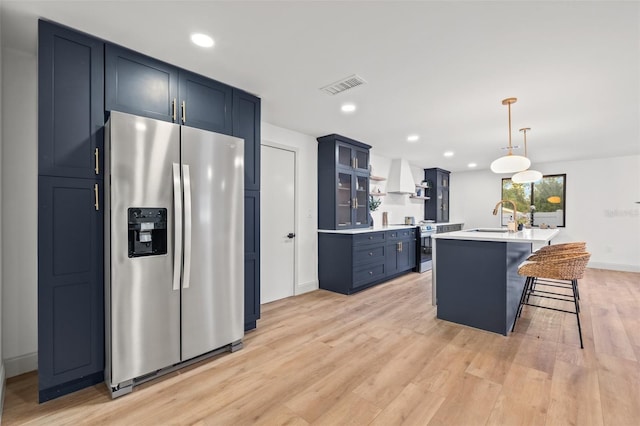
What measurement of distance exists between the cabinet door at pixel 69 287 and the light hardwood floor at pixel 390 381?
7.3 inches

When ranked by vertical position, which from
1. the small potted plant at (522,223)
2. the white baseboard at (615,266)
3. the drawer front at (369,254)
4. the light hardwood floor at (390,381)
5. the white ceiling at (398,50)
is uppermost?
the white ceiling at (398,50)

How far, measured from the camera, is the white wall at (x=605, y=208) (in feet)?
19.7

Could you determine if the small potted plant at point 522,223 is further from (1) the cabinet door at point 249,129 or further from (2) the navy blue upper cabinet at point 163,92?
(2) the navy blue upper cabinet at point 163,92

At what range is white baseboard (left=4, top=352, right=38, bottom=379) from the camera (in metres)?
2.17

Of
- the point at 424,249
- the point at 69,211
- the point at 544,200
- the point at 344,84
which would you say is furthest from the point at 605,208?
the point at 69,211

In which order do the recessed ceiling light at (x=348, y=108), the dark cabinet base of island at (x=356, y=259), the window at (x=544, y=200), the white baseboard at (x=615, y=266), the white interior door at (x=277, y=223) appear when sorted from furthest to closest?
the window at (x=544, y=200) < the white baseboard at (x=615, y=266) < the dark cabinet base of island at (x=356, y=259) < the white interior door at (x=277, y=223) < the recessed ceiling light at (x=348, y=108)

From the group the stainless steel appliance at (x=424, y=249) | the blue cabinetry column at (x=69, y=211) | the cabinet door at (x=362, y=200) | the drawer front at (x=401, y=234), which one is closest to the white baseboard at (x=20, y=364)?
the blue cabinetry column at (x=69, y=211)

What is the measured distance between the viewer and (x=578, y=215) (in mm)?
6555

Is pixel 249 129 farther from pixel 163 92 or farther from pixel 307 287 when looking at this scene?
pixel 307 287

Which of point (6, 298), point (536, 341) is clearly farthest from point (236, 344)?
point (536, 341)

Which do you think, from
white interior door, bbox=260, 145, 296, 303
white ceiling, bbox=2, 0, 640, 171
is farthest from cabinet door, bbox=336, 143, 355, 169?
white ceiling, bbox=2, 0, 640, 171

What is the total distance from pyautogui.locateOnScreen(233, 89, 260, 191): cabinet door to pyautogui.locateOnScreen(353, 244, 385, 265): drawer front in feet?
6.62

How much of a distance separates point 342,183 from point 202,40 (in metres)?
3.09

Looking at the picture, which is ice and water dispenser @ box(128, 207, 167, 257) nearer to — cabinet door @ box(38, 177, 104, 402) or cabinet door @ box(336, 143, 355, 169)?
cabinet door @ box(38, 177, 104, 402)
